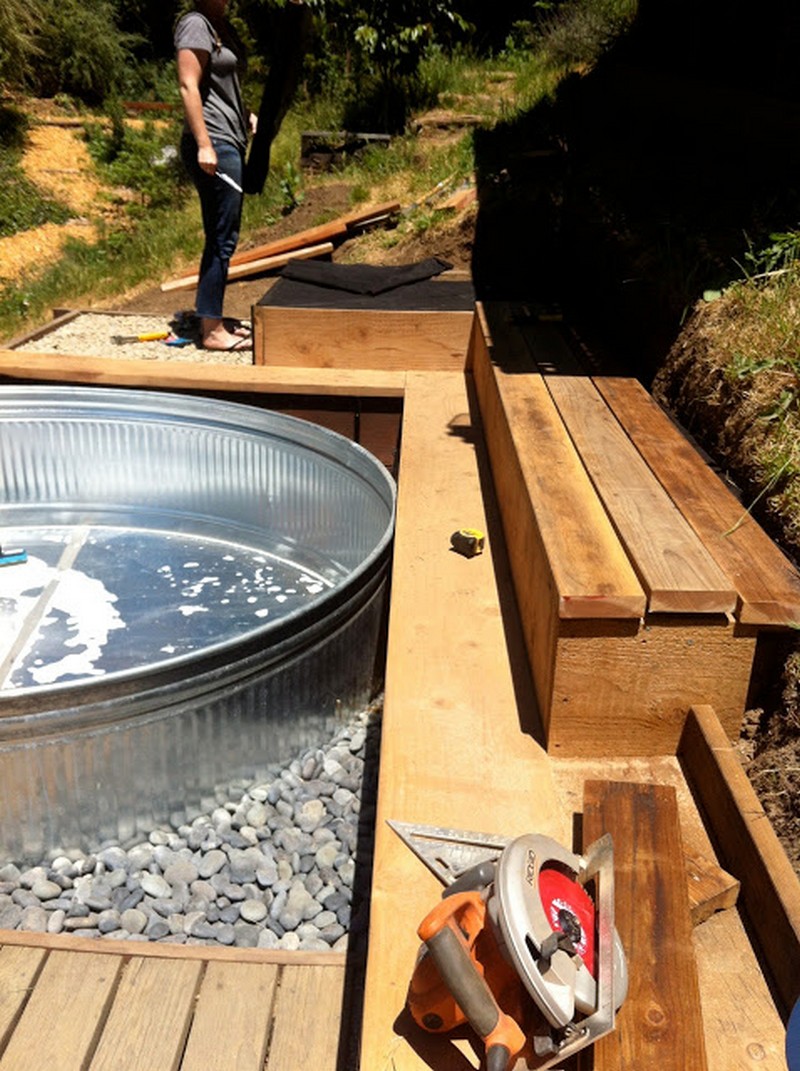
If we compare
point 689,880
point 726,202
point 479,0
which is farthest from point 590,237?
point 479,0

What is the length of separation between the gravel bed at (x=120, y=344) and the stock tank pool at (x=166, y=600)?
57.5 inches

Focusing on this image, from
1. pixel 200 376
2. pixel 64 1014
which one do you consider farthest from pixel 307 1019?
pixel 200 376

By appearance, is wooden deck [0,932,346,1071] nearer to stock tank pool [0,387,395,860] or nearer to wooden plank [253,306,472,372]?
stock tank pool [0,387,395,860]

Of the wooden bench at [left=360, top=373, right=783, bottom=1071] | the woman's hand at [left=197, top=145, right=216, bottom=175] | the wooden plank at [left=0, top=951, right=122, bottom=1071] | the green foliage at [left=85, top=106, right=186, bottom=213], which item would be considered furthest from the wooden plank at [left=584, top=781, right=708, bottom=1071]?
the green foliage at [left=85, top=106, right=186, bottom=213]

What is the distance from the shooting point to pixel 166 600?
156 inches

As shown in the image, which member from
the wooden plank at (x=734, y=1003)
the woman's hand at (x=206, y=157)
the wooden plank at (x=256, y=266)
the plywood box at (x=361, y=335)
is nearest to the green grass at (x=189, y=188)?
the wooden plank at (x=256, y=266)

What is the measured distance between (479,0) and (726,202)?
11.6 meters

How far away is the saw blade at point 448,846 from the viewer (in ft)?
5.47

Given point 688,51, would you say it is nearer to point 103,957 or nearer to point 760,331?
point 760,331

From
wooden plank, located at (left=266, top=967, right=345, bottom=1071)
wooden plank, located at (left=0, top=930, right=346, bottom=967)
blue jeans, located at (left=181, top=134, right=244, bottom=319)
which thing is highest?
blue jeans, located at (left=181, top=134, right=244, bottom=319)

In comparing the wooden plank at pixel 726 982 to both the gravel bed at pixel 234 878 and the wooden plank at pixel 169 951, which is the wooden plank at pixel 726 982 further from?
the gravel bed at pixel 234 878

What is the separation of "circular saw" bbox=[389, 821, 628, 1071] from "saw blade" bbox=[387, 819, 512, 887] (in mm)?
156

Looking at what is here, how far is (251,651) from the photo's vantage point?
2.65 metres

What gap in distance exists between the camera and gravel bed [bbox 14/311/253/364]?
604 cm
